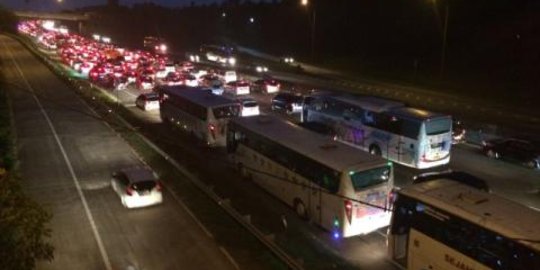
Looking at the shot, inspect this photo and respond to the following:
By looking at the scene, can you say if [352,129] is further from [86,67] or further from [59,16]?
[59,16]

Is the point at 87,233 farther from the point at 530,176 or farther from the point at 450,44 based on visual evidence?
the point at 450,44

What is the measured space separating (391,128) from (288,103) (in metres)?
16.8

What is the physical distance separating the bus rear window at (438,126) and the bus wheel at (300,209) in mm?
9316

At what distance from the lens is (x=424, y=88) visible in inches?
2272

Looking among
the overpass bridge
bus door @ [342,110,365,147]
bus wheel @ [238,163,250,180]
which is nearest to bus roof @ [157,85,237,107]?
bus wheel @ [238,163,250,180]

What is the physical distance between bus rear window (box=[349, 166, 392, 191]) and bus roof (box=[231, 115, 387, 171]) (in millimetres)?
270

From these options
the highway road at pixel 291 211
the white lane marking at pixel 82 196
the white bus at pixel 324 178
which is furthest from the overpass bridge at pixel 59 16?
the white bus at pixel 324 178

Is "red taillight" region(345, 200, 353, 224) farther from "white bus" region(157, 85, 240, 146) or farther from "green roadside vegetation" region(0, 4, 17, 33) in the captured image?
"green roadside vegetation" region(0, 4, 17, 33)

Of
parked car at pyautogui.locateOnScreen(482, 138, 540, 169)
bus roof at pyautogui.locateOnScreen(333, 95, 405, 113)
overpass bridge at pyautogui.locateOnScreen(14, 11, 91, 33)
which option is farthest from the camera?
overpass bridge at pyautogui.locateOnScreen(14, 11, 91, 33)

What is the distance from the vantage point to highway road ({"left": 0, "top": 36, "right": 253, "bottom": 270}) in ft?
60.4

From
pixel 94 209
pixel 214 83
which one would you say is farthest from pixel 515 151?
pixel 214 83

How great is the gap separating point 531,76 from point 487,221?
47957 millimetres

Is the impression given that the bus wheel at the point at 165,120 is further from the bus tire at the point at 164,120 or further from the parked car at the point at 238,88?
the parked car at the point at 238,88

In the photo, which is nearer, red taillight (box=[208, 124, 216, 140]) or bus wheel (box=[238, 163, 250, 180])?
bus wheel (box=[238, 163, 250, 180])
